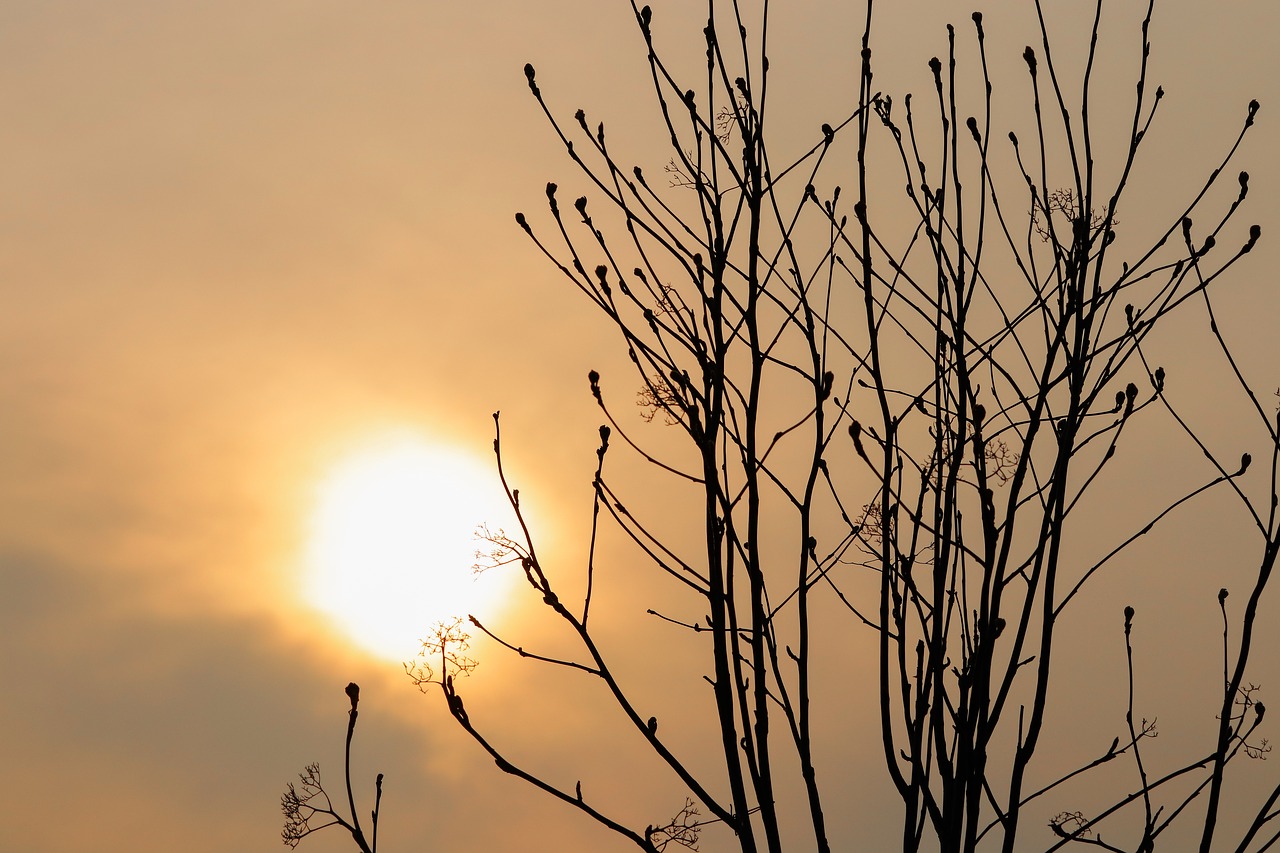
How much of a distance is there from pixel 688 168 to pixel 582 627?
1088 millimetres

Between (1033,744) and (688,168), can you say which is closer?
(1033,744)

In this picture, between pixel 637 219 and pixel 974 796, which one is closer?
pixel 974 796

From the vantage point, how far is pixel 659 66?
9.32ft

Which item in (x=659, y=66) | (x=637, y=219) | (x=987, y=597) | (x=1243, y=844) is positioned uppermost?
(x=659, y=66)

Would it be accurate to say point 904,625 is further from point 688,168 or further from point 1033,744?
point 688,168

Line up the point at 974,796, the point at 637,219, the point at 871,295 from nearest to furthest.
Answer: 1. the point at 974,796
2. the point at 871,295
3. the point at 637,219

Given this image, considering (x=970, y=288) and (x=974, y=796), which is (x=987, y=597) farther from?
(x=970, y=288)

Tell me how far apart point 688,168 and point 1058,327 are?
916 mm

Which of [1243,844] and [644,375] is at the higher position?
[644,375]

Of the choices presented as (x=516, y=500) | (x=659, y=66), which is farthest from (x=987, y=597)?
(x=659, y=66)

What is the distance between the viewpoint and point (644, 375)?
271cm

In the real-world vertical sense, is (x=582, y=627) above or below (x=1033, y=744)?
above

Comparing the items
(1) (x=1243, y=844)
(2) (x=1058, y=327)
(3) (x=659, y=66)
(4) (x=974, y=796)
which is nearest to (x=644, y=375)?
(3) (x=659, y=66)

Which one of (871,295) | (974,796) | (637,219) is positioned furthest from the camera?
(637,219)
